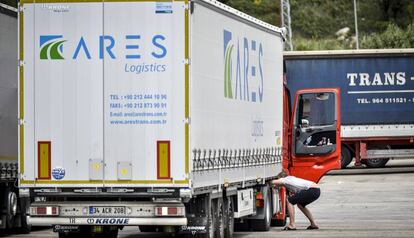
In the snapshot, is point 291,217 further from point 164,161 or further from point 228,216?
point 164,161

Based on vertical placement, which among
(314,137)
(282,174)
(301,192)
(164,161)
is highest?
(314,137)

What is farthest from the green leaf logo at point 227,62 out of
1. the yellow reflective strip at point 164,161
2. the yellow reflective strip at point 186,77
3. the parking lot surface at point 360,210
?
the parking lot surface at point 360,210

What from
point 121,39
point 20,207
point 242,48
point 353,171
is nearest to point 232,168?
point 242,48

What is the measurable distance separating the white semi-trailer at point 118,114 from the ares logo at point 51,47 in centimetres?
1

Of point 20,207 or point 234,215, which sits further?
point 20,207

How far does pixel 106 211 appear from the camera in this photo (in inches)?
698

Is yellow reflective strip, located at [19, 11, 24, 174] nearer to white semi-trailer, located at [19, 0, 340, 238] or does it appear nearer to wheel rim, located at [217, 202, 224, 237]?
white semi-trailer, located at [19, 0, 340, 238]

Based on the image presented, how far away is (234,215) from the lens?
2103cm

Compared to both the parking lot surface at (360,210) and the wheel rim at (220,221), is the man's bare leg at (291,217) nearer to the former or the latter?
the parking lot surface at (360,210)

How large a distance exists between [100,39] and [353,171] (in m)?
28.5

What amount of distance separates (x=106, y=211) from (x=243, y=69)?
4444 mm

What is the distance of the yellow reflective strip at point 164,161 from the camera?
17.3 metres

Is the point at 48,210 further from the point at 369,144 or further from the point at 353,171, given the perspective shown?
the point at 353,171

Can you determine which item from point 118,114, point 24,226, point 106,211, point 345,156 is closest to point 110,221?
point 106,211
